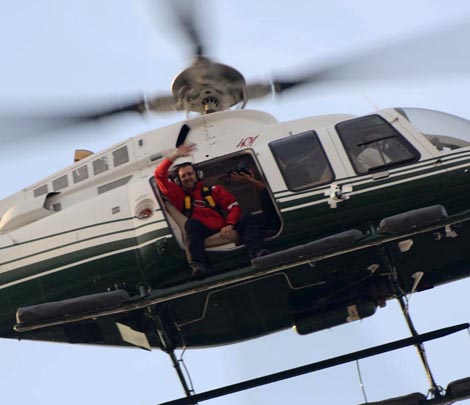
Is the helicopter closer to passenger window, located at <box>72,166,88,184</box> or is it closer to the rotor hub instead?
passenger window, located at <box>72,166,88,184</box>

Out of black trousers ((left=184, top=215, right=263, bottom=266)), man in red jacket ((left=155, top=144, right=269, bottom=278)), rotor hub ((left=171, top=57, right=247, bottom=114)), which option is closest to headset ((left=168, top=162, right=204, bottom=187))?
man in red jacket ((left=155, top=144, right=269, bottom=278))

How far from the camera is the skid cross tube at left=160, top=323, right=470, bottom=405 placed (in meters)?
10.5

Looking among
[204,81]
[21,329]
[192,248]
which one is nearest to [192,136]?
[204,81]

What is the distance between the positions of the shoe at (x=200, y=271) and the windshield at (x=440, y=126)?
270 centimetres

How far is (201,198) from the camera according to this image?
10.7 meters

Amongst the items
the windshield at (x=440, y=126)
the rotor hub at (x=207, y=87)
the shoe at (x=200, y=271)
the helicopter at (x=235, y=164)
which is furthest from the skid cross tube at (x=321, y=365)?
the rotor hub at (x=207, y=87)

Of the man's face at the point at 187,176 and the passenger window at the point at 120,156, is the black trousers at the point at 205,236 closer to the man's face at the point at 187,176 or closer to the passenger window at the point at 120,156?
the man's face at the point at 187,176

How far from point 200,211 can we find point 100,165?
1.96m

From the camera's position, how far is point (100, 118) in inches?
486

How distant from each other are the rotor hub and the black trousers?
2475 mm

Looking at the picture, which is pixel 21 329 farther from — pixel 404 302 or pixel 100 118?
pixel 404 302

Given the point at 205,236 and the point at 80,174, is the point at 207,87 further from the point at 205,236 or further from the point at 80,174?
the point at 205,236

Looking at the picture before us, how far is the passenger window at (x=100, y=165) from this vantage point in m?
12.1

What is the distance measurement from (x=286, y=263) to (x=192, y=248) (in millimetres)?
1072
